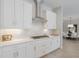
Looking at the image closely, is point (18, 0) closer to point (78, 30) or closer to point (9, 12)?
point (9, 12)

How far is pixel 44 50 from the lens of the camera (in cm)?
532

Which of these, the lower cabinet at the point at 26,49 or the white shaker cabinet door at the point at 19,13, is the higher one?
the white shaker cabinet door at the point at 19,13

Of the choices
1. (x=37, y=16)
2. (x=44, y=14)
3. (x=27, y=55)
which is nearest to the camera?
(x=27, y=55)

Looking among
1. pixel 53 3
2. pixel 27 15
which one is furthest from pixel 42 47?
pixel 53 3

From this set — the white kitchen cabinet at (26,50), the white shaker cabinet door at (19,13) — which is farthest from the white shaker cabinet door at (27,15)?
the white kitchen cabinet at (26,50)

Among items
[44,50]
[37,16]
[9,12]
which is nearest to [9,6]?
[9,12]

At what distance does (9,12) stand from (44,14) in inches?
117

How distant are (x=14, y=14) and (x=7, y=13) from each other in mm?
317

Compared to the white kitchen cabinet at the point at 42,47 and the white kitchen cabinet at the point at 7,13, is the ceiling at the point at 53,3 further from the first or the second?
the white kitchen cabinet at the point at 7,13

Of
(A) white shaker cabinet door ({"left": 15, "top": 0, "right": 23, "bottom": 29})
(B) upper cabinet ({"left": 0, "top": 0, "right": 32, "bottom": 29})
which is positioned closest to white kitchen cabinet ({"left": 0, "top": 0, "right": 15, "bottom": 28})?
(B) upper cabinet ({"left": 0, "top": 0, "right": 32, "bottom": 29})

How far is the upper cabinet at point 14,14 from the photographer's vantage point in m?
3.45

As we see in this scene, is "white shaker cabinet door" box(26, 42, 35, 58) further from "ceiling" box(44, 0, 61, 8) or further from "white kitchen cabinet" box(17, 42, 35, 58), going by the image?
"ceiling" box(44, 0, 61, 8)

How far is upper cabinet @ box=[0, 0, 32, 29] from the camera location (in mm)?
3454

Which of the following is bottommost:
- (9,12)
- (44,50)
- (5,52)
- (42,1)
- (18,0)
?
(44,50)
